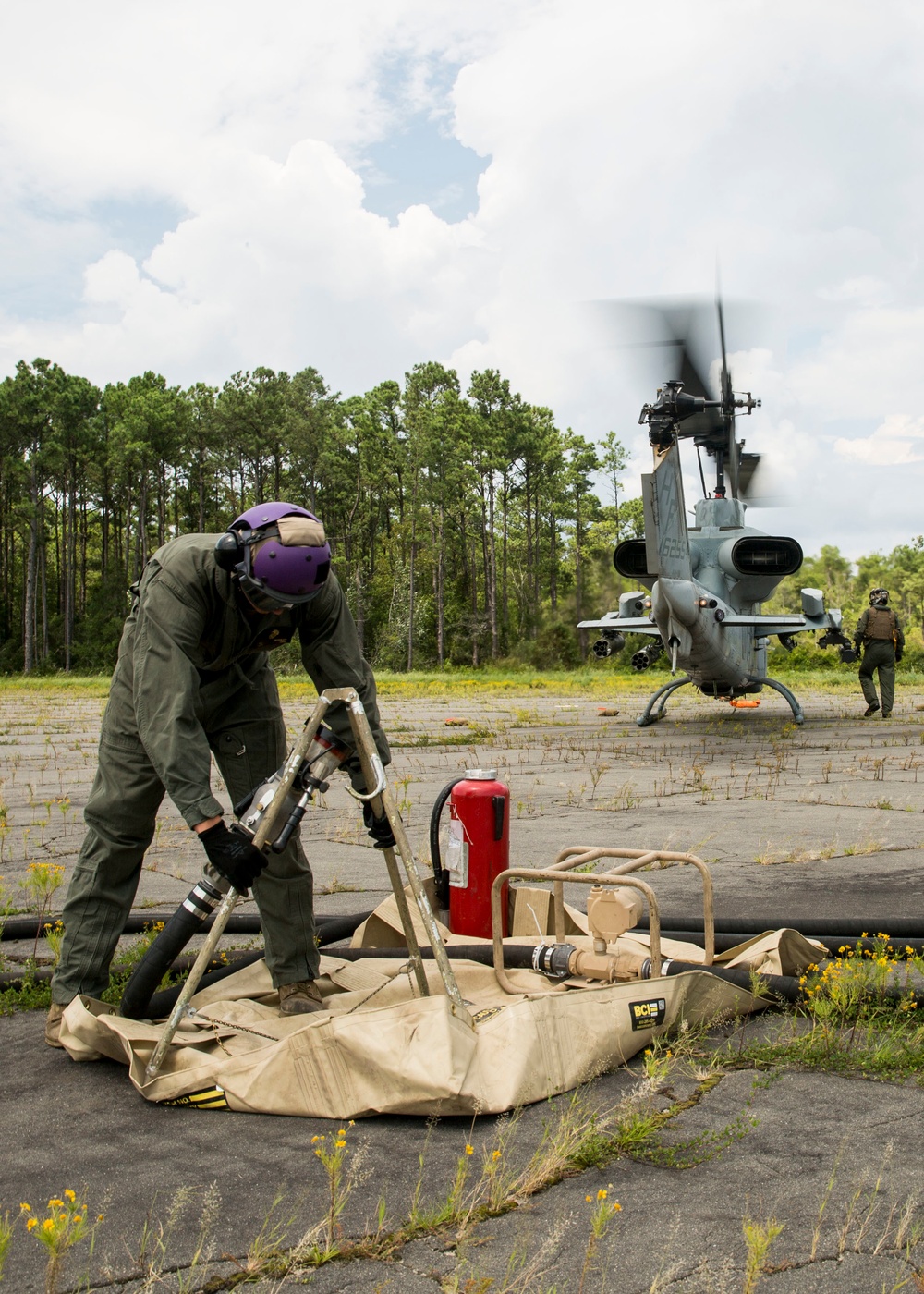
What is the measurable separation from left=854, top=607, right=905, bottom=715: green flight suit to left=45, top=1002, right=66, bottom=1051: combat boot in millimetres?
17207

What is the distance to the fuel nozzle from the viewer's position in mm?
3398

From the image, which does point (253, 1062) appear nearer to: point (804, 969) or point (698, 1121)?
point (698, 1121)

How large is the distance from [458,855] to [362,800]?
1.31m

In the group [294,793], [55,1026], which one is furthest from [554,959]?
[55,1026]

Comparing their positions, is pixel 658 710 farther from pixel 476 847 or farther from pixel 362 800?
pixel 362 800

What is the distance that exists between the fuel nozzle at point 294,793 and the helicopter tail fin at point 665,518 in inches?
520

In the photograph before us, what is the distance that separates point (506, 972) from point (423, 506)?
5840 cm

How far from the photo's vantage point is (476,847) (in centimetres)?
491

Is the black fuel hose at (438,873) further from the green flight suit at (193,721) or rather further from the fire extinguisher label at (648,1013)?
the fire extinguisher label at (648,1013)

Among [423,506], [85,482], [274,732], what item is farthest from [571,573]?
[274,732]

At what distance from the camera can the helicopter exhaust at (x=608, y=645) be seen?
17.2m

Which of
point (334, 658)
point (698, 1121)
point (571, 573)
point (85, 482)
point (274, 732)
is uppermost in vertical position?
point (85, 482)

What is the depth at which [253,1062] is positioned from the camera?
3.28 m

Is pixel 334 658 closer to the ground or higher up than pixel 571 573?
closer to the ground
